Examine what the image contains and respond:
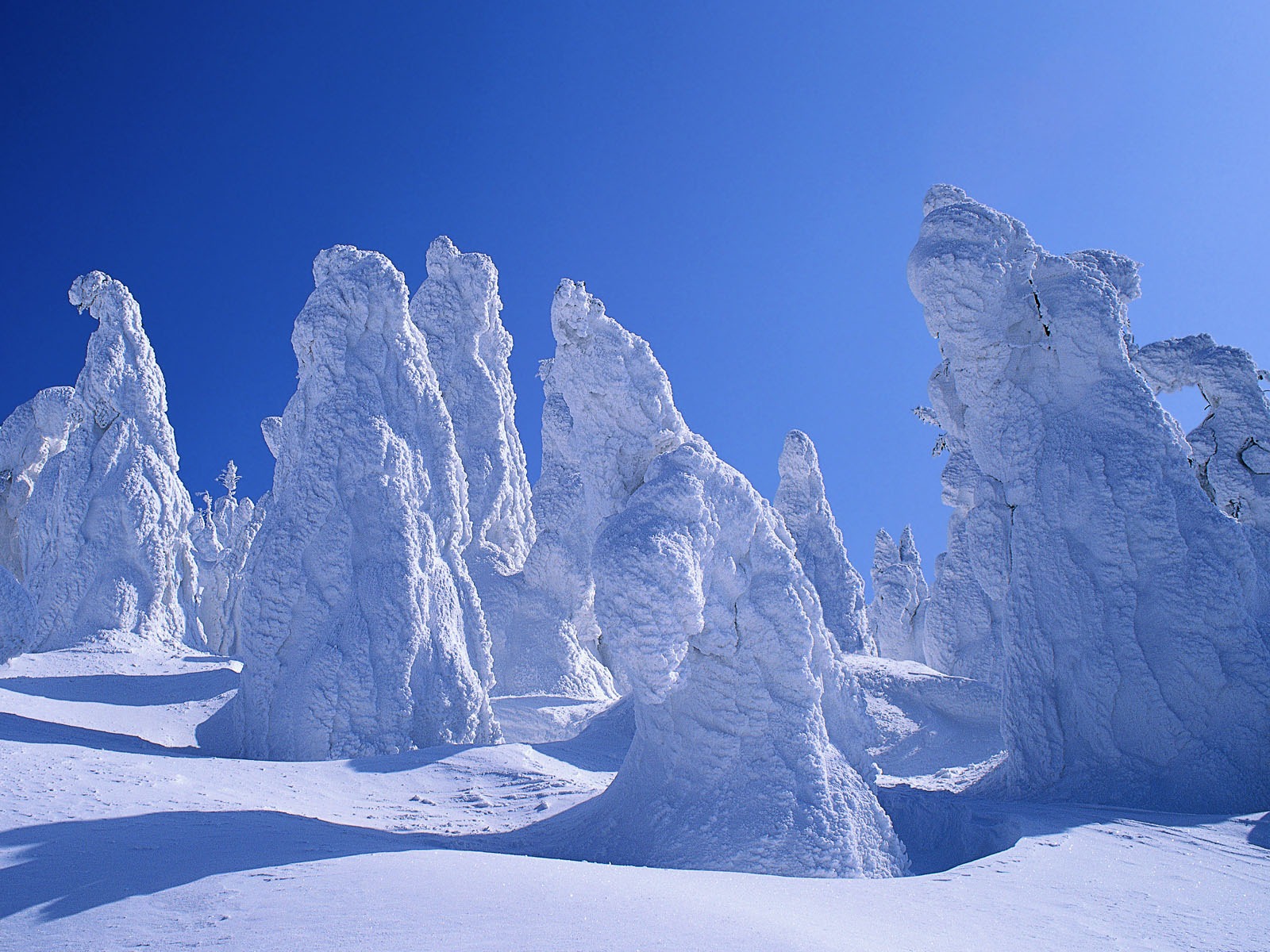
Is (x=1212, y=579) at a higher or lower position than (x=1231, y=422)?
lower

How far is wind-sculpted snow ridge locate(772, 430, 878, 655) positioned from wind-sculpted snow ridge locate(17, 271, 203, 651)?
47.2 ft

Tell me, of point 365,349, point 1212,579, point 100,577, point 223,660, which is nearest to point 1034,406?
point 1212,579

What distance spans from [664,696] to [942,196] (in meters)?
8.53

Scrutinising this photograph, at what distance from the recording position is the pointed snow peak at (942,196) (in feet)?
35.3

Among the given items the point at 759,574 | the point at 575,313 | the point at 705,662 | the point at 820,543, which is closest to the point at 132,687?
the point at 575,313

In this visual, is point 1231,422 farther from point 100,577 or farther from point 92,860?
point 100,577

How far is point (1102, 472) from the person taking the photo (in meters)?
8.55

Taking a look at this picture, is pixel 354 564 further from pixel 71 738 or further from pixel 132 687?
pixel 132 687

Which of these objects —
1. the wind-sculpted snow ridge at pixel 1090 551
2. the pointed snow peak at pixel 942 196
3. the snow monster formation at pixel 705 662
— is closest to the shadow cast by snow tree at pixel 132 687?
the snow monster formation at pixel 705 662

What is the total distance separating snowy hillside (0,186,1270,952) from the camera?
3.93m

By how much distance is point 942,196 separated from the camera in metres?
10.9

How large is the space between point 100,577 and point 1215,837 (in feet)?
57.7

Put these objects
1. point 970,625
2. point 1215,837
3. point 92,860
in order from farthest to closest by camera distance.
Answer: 1. point 970,625
2. point 1215,837
3. point 92,860

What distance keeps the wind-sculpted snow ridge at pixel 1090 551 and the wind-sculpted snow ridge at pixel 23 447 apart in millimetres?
20400
